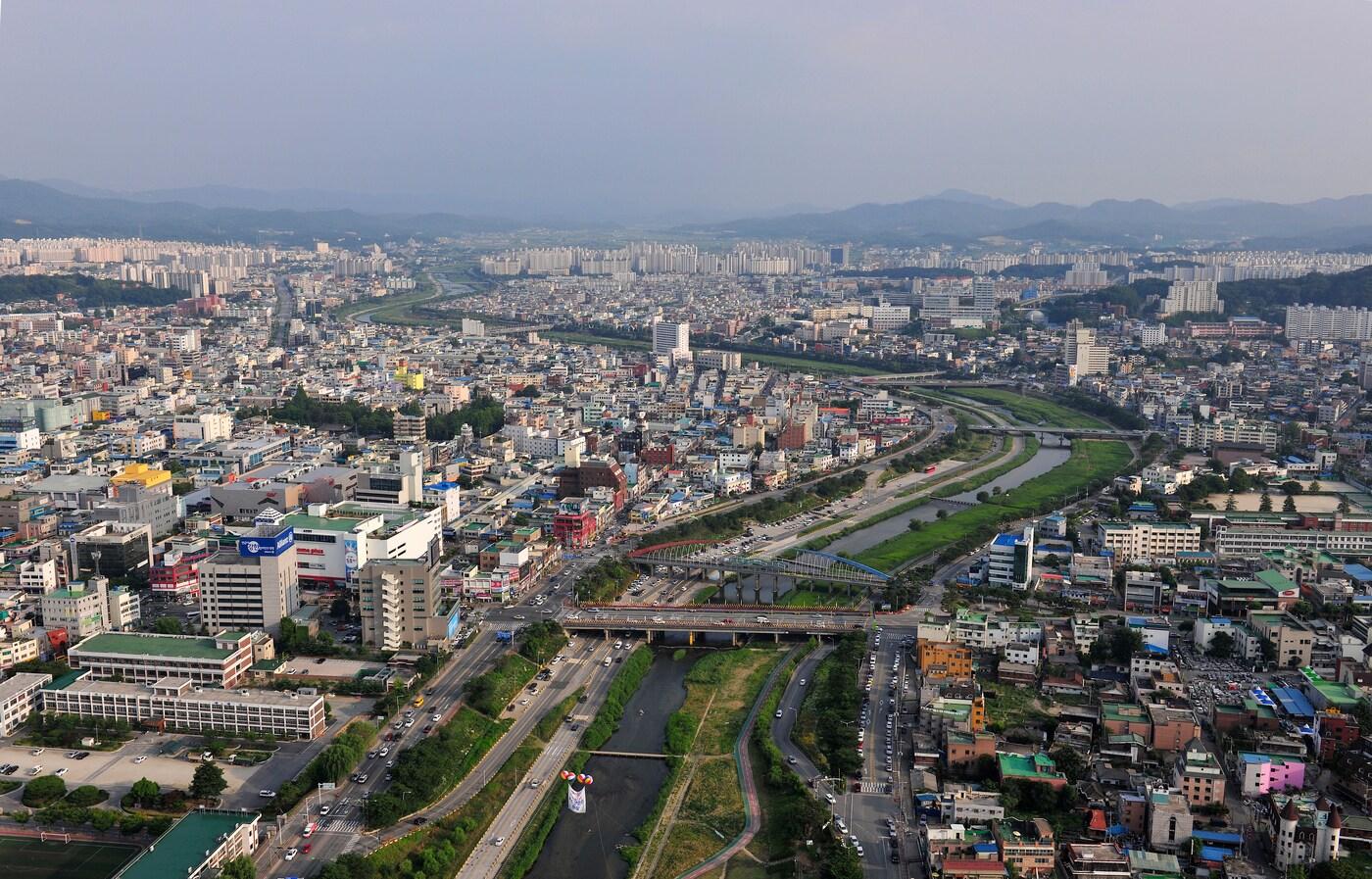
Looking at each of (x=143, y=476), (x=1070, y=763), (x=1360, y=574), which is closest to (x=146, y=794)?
(x=1070, y=763)

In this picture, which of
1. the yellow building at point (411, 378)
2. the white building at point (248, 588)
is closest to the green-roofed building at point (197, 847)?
the white building at point (248, 588)

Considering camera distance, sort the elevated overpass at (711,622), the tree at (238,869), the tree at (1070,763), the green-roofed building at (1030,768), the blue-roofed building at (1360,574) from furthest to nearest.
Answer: the blue-roofed building at (1360,574)
the elevated overpass at (711,622)
the tree at (1070,763)
the green-roofed building at (1030,768)
the tree at (238,869)

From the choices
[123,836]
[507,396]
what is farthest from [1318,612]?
[507,396]

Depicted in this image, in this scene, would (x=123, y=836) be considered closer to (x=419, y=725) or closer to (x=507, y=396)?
(x=419, y=725)

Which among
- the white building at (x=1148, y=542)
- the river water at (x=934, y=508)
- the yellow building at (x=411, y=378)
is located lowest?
the river water at (x=934, y=508)

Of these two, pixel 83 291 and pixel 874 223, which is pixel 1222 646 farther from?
pixel 874 223

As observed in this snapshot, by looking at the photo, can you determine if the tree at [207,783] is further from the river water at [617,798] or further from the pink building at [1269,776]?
the pink building at [1269,776]
